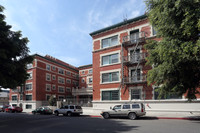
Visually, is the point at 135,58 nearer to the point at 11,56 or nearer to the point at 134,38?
the point at 134,38

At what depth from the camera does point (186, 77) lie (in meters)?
12.8

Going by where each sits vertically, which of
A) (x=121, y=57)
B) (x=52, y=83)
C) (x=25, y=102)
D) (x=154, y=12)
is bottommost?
(x=25, y=102)

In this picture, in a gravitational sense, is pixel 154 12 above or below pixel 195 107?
above

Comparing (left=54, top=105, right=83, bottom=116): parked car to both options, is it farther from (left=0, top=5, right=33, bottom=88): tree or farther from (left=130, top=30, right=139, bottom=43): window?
(left=130, top=30, right=139, bottom=43): window

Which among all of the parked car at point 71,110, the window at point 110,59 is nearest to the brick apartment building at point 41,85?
the parked car at point 71,110

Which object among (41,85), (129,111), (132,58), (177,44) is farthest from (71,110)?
(41,85)

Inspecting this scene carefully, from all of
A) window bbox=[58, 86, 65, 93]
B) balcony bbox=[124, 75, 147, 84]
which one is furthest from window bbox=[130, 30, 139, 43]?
window bbox=[58, 86, 65, 93]

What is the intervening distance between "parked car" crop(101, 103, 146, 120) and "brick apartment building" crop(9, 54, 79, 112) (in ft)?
73.2

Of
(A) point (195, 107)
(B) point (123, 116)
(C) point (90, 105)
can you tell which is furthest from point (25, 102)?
(A) point (195, 107)

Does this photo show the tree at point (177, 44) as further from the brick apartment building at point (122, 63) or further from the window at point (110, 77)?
the window at point (110, 77)

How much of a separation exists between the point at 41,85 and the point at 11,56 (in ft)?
88.2

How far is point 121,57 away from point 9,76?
15705mm

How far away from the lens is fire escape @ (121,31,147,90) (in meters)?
23.5

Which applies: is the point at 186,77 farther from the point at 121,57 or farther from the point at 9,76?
the point at 9,76
